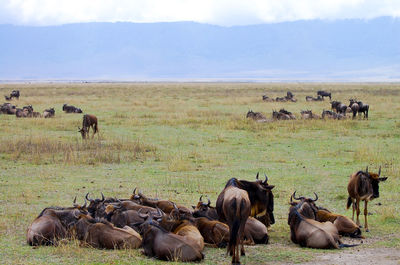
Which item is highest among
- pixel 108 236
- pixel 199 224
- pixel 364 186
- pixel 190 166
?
pixel 364 186

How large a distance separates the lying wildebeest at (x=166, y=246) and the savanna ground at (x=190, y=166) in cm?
16

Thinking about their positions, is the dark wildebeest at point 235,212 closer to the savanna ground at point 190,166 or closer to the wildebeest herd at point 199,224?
the wildebeest herd at point 199,224

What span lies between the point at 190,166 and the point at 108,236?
8.10 m

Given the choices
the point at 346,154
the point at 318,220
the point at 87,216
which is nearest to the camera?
the point at 87,216

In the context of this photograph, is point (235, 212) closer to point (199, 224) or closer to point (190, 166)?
point (199, 224)

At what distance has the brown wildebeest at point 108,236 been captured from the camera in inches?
355

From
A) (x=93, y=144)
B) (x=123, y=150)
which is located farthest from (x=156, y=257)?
(x=93, y=144)

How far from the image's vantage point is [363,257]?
28.7 feet

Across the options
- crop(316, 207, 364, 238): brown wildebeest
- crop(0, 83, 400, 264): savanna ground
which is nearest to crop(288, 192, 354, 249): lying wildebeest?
crop(0, 83, 400, 264): savanna ground

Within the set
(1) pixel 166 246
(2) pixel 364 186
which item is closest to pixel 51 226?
(1) pixel 166 246

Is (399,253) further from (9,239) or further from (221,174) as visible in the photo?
(221,174)

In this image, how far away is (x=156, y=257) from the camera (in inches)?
336

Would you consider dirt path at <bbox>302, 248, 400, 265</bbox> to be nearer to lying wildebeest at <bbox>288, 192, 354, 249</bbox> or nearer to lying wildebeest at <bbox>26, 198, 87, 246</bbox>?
lying wildebeest at <bbox>288, 192, 354, 249</bbox>

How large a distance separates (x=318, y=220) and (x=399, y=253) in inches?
68.7
